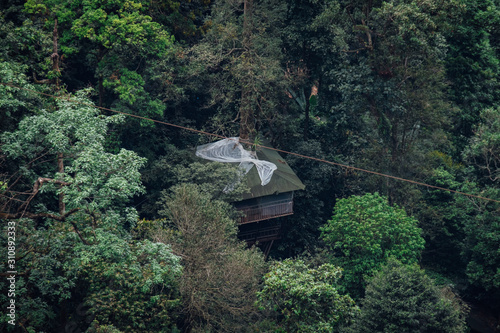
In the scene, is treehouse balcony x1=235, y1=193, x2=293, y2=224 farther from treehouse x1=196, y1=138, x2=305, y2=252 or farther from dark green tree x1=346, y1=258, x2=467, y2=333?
dark green tree x1=346, y1=258, x2=467, y2=333

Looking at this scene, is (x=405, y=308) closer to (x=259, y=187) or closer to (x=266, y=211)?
(x=266, y=211)

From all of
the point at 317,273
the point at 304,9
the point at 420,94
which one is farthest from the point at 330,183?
the point at 317,273

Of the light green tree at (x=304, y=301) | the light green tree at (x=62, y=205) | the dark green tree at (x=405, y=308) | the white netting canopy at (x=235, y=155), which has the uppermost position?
the light green tree at (x=62, y=205)

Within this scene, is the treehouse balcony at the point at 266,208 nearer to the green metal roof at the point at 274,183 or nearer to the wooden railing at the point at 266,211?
the wooden railing at the point at 266,211

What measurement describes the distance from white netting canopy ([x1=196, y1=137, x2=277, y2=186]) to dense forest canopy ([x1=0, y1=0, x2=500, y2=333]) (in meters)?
0.60

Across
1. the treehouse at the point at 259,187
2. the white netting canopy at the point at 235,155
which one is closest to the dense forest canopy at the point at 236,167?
the white netting canopy at the point at 235,155

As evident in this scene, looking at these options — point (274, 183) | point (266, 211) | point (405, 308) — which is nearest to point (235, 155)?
point (274, 183)

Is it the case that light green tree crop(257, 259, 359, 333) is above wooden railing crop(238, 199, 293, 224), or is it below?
above

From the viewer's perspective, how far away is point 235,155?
78.8ft

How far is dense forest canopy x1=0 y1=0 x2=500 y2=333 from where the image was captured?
51.2 ft

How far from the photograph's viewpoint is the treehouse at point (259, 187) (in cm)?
2311

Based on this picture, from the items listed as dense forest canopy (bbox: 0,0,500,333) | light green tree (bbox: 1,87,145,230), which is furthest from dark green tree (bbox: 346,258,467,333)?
light green tree (bbox: 1,87,145,230)

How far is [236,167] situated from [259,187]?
1415 millimetres

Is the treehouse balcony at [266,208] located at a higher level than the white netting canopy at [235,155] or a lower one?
lower
